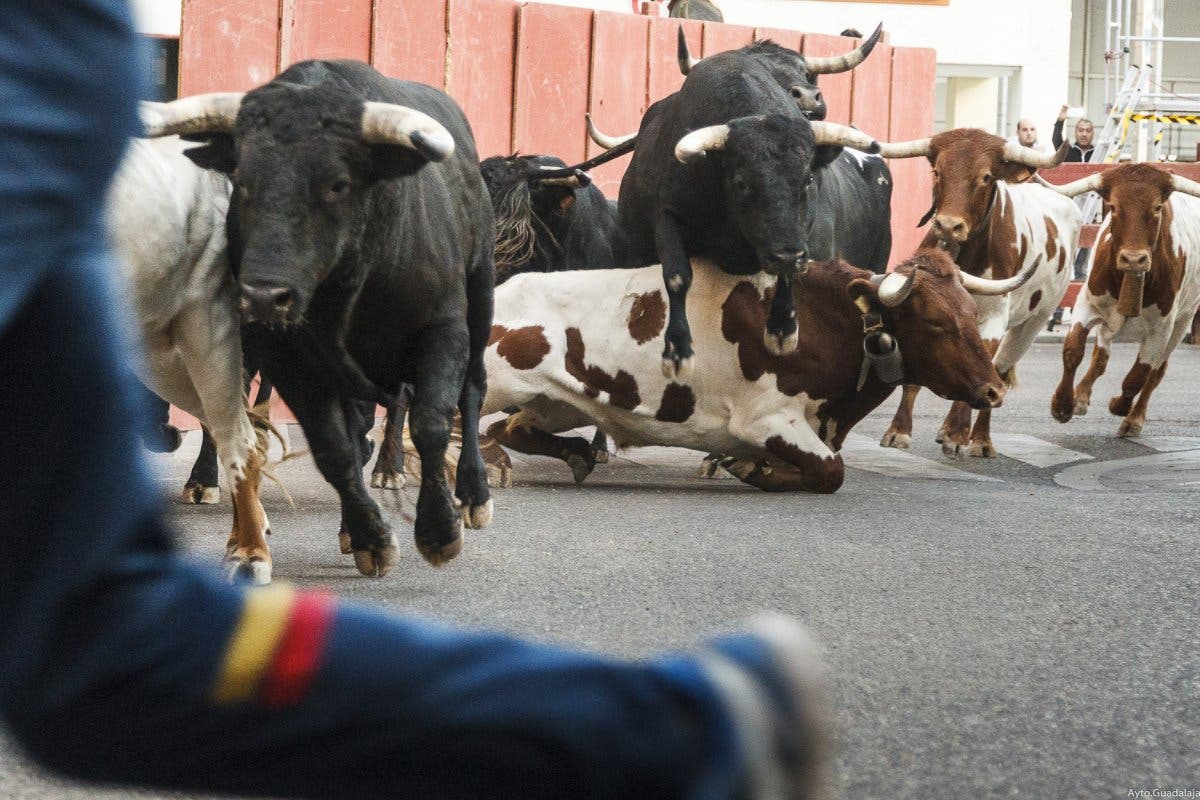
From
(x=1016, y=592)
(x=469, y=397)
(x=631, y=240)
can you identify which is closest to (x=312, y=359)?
(x=469, y=397)

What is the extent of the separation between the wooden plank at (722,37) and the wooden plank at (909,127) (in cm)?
182

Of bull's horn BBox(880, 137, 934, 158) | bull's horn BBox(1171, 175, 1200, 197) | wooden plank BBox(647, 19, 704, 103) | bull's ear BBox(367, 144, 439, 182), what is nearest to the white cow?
bull's ear BBox(367, 144, 439, 182)

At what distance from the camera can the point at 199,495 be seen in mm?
8234

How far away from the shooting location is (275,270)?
532 centimetres

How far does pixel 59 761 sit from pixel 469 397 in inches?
214

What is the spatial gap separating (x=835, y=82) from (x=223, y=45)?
7.31 metres

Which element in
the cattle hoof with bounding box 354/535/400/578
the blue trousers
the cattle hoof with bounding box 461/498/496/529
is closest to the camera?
the blue trousers

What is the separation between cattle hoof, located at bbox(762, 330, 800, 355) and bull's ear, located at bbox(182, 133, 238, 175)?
3.91 meters

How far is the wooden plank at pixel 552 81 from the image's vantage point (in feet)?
49.5

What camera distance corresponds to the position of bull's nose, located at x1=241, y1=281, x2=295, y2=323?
5273mm

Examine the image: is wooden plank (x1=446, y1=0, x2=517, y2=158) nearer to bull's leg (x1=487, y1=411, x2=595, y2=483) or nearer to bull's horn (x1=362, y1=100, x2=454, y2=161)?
bull's leg (x1=487, y1=411, x2=595, y2=483)

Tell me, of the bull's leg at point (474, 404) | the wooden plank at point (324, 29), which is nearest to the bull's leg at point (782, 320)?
the bull's leg at point (474, 404)

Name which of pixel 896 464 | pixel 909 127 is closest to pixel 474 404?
pixel 896 464

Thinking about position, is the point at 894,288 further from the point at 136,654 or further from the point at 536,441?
the point at 136,654
